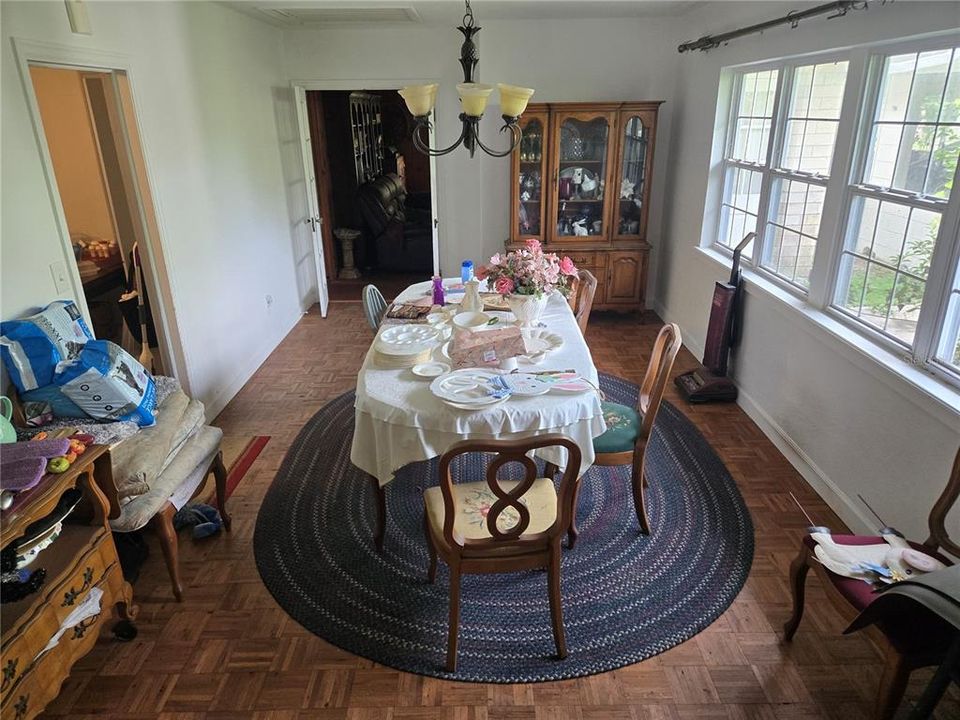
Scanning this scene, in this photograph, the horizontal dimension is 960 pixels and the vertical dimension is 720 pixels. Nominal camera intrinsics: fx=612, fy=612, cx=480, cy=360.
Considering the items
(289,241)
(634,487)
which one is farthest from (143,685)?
(289,241)

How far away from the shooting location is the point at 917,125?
8.30 feet

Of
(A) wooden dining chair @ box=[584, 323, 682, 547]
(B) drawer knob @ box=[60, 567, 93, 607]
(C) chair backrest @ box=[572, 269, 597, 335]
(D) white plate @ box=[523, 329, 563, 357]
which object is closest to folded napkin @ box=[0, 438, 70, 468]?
(B) drawer knob @ box=[60, 567, 93, 607]

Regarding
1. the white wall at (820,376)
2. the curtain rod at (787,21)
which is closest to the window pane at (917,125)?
the white wall at (820,376)

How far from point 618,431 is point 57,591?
2.08 m

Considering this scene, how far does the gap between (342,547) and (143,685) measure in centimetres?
86

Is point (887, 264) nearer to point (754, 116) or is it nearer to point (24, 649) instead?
point (754, 116)

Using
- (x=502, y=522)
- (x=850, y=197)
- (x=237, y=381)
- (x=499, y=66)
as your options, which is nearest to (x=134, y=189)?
(x=237, y=381)

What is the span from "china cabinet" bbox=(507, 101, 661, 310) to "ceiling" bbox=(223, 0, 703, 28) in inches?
26.2

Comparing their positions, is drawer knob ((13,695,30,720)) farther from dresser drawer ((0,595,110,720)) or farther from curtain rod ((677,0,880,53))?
curtain rod ((677,0,880,53))

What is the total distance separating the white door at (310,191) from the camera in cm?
523

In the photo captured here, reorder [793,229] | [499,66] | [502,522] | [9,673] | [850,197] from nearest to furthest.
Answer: [9,673], [502,522], [850,197], [793,229], [499,66]

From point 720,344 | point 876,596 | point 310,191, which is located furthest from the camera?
point 310,191

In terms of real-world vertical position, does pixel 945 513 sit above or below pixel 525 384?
below

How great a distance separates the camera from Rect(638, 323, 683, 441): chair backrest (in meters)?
2.48
